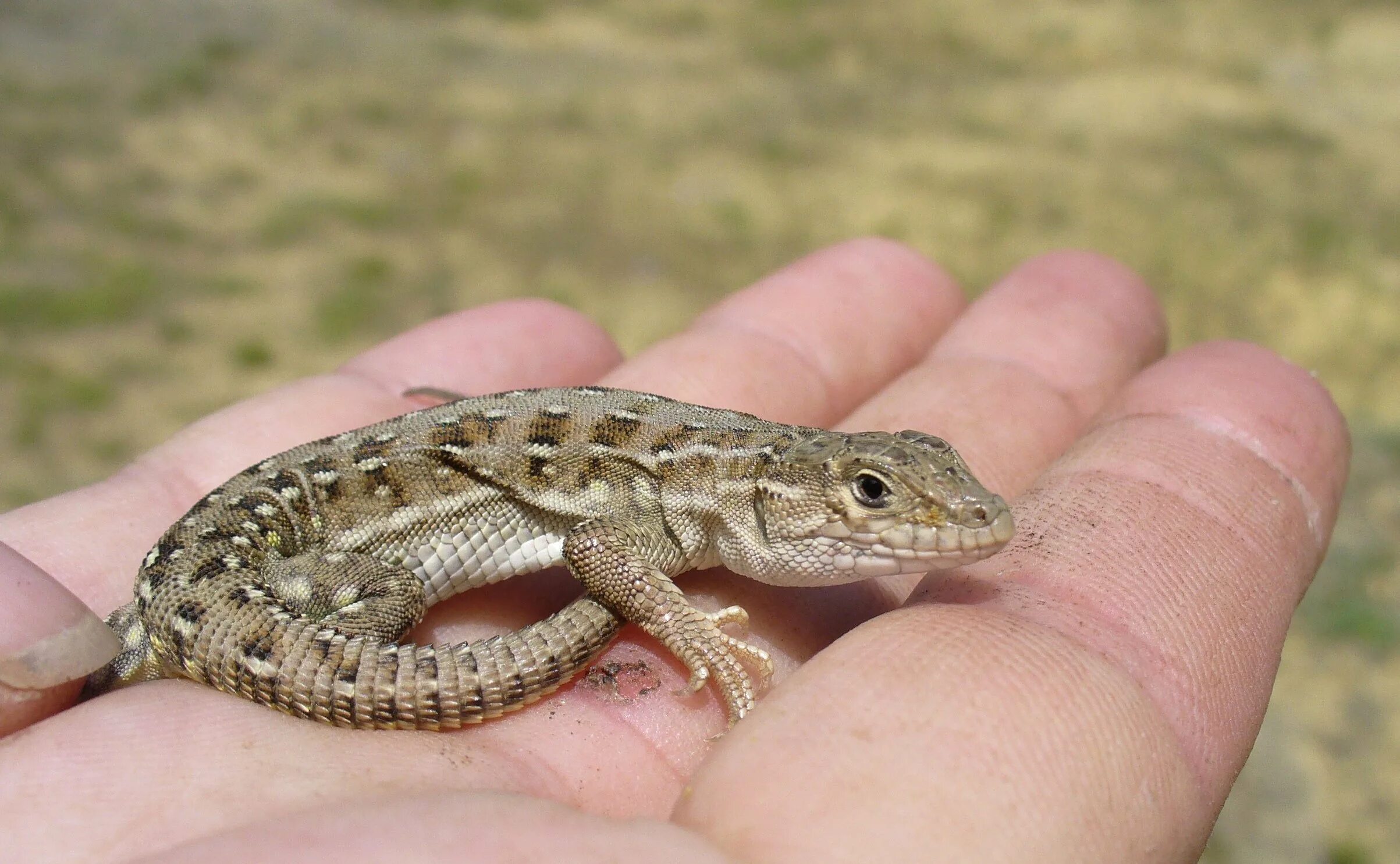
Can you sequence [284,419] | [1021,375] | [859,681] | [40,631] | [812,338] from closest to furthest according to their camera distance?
[859,681] → [40,631] → [284,419] → [1021,375] → [812,338]

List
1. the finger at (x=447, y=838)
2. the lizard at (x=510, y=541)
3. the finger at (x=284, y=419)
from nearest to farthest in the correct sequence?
the finger at (x=447, y=838), the lizard at (x=510, y=541), the finger at (x=284, y=419)

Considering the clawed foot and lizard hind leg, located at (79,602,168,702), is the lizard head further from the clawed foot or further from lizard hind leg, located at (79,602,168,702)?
lizard hind leg, located at (79,602,168,702)

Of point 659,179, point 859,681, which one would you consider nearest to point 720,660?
point 859,681

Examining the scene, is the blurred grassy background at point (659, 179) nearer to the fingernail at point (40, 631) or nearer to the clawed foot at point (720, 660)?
the clawed foot at point (720, 660)

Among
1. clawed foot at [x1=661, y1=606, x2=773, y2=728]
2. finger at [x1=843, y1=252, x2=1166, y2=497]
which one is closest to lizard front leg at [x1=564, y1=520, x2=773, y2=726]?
clawed foot at [x1=661, y1=606, x2=773, y2=728]

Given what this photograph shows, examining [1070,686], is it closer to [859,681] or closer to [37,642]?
[859,681]

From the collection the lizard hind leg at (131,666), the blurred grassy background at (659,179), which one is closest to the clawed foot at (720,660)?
the lizard hind leg at (131,666)

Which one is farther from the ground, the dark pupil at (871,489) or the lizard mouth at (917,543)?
the dark pupil at (871,489)
